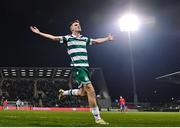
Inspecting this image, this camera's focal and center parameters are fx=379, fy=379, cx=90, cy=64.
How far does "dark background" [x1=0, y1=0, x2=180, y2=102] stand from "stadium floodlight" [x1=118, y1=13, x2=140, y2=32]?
3.47 ft

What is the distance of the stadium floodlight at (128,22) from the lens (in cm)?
4222

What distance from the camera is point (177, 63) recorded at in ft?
188

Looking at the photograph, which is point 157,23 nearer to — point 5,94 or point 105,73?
point 105,73

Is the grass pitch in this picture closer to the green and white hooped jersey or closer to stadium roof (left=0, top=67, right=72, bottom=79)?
the green and white hooped jersey

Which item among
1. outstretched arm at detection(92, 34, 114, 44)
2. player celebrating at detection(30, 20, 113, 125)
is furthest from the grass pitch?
outstretched arm at detection(92, 34, 114, 44)

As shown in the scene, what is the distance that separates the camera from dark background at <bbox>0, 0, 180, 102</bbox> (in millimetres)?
43312

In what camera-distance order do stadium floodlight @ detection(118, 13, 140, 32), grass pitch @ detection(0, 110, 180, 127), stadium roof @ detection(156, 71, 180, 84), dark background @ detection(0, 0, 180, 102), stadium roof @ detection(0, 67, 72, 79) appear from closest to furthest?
grass pitch @ detection(0, 110, 180, 127) → stadium floodlight @ detection(118, 13, 140, 32) → dark background @ detection(0, 0, 180, 102) → stadium roof @ detection(156, 71, 180, 84) → stadium roof @ detection(0, 67, 72, 79)

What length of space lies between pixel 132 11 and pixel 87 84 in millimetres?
37221

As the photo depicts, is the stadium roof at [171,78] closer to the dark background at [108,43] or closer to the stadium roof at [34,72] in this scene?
the dark background at [108,43]

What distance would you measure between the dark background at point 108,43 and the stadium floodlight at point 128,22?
3.47 feet

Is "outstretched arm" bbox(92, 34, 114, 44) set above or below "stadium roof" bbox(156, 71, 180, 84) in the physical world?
below

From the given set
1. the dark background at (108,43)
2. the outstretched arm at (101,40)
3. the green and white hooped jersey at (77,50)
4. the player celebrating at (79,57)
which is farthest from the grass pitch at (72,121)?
the dark background at (108,43)

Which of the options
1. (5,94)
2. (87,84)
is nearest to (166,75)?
(5,94)

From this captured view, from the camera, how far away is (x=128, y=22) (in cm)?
4234
